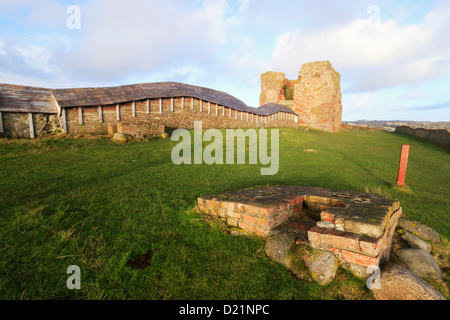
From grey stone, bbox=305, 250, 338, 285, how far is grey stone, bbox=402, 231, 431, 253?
6.96ft

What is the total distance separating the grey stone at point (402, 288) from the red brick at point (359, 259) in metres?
0.18

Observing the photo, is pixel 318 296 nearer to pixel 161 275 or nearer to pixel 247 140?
pixel 161 275

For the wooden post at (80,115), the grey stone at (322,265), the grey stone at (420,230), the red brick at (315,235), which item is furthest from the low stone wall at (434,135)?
the wooden post at (80,115)

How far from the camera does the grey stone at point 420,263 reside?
3.12m

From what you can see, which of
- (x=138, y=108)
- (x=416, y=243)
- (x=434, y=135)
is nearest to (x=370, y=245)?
(x=416, y=243)

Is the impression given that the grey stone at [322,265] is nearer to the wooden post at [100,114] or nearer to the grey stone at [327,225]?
the grey stone at [327,225]

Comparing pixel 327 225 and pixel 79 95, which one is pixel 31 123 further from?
pixel 327 225

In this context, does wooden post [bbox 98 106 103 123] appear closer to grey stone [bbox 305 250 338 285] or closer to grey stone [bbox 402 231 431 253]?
grey stone [bbox 305 250 338 285]

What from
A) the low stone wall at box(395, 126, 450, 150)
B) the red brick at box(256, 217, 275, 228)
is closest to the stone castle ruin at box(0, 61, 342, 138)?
the low stone wall at box(395, 126, 450, 150)

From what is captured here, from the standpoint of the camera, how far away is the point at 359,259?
9.19ft

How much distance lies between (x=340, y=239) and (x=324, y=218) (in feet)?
2.02

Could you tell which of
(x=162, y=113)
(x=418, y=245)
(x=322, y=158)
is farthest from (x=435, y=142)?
(x=162, y=113)

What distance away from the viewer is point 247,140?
17.0m
